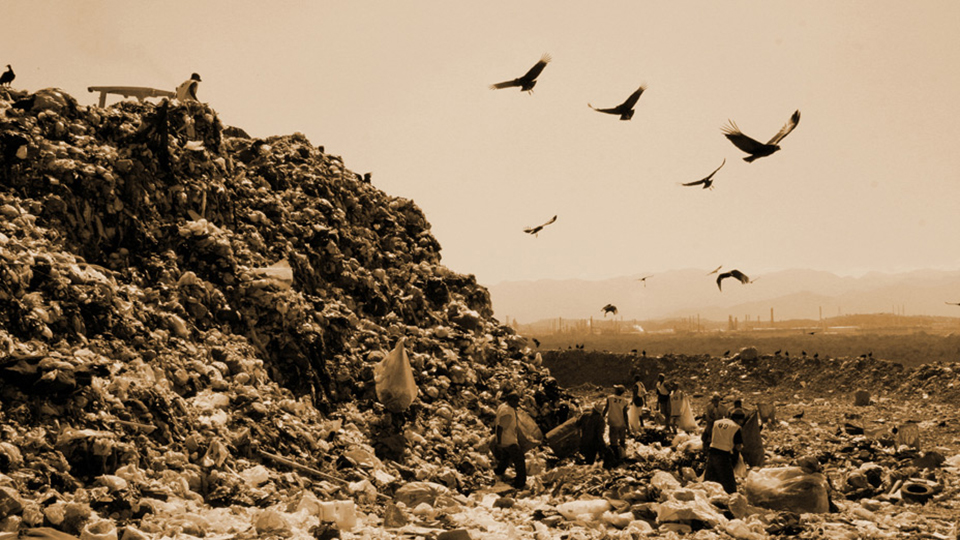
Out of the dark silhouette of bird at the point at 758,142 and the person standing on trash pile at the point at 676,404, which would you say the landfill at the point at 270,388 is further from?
the dark silhouette of bird at the point at 758,142

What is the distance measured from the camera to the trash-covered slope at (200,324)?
529 cm

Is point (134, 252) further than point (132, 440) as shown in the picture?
Yes

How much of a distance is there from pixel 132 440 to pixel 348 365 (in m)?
3.17

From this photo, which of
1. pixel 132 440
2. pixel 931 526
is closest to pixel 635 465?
pixel 931 526

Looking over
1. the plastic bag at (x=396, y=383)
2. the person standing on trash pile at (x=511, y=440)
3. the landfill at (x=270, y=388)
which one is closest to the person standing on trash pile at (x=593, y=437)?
the landfill at (x=270, y=388)

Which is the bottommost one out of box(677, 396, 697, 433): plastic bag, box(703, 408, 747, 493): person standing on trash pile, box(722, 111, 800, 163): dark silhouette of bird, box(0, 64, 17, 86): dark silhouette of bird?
box(677, 396, 697, 433): plastic bag

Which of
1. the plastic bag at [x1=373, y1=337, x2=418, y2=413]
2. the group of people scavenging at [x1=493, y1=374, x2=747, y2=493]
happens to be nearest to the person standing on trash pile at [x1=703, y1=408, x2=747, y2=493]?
the group of people scavenging at [x1=493, y1=374, x2=747, y2=493]

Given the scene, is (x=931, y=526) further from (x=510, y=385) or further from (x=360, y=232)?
(x=360, y=232)

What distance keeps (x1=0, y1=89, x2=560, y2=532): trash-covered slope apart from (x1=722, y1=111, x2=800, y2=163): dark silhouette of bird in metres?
4.48

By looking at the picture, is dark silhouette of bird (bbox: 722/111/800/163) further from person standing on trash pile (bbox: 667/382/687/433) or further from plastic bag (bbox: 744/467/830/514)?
person standing on trash pile (bbox: 667/382/687/433)

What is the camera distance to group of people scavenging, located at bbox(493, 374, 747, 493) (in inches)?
271

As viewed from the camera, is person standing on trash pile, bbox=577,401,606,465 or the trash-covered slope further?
person standing on trash pile, bbox=577,401,606,465

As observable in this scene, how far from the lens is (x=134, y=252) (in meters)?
7.52

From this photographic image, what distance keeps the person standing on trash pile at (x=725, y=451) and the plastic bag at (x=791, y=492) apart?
327 millimetres
